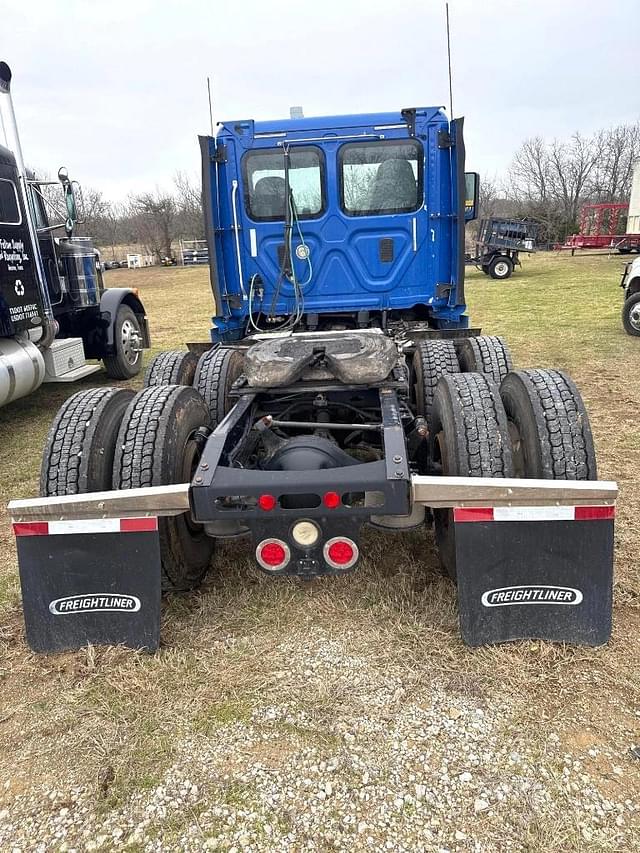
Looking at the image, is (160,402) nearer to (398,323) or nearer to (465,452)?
(465,452)

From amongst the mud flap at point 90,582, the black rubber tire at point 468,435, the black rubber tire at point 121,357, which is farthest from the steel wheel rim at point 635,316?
the mud flap at point 90,582

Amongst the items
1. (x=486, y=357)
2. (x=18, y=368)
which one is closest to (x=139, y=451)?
(x=486, y=357)

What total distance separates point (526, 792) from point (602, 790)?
9.0 inches

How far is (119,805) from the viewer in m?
1.93

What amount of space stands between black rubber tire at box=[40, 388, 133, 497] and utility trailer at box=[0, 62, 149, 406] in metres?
3.40

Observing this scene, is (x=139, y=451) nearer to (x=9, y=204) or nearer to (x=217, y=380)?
(x=217, y=380)

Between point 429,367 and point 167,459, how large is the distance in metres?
2.07

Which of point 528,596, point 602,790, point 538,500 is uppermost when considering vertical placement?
point 538,500

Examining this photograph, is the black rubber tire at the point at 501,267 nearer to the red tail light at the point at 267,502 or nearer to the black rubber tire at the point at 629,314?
the black rubber tire at the point at 629,314

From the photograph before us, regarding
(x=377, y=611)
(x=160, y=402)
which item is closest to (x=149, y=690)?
(x=377, y=611)

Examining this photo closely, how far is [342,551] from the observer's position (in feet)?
7.84

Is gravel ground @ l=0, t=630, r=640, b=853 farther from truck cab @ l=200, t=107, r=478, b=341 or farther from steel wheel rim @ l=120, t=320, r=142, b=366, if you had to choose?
steel wheel rim @ l=120, t=320, r=142, b=366

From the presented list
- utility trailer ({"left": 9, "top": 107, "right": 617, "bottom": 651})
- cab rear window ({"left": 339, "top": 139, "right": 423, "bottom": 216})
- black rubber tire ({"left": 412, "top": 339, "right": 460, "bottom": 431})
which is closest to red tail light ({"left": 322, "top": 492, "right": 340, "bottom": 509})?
utility trailer ({"left": 9, "top": 107, "right": 617, "bottom": 651})

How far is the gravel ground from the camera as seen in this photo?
70.4 inches
